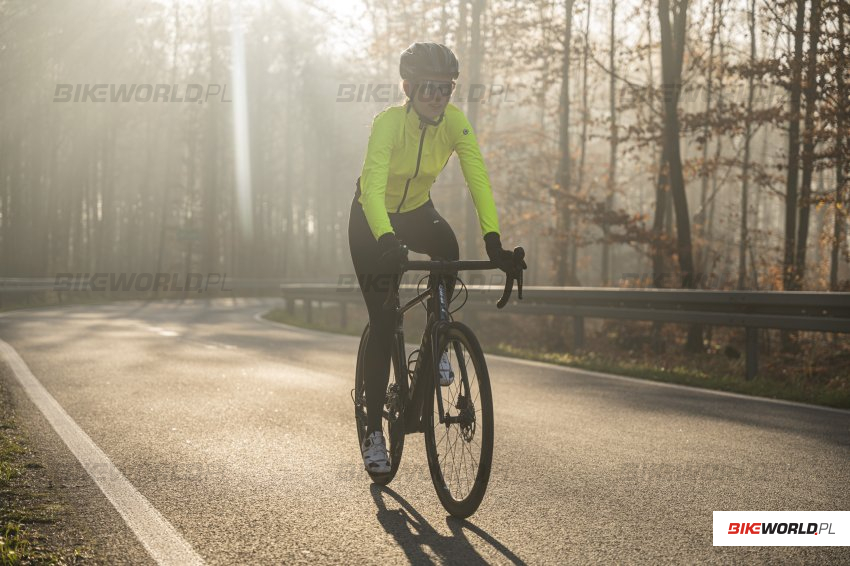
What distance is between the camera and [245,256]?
188 feet

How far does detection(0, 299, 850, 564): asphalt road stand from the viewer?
3.82 m

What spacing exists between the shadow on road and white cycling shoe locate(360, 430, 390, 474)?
29 centimetres

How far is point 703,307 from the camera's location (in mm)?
10734

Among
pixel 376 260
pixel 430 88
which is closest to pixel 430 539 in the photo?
pixel 376 260

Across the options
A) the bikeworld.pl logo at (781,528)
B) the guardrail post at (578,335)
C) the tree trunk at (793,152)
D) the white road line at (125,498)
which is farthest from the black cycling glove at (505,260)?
the tree trunk at (793,152)

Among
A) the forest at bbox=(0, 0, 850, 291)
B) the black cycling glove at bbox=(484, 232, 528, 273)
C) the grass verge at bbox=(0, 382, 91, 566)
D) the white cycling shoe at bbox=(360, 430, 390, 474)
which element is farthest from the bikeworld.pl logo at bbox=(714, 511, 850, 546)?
the forest at bbox=(0, 0, 850, 291)

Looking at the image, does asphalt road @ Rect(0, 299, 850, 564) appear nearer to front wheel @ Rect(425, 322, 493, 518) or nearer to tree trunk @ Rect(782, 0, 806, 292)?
front wheel @ Rect(425, 322, 493, 518)

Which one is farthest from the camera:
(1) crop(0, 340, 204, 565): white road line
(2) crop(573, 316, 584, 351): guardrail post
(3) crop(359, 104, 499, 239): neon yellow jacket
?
(2) crop(573, 316, 584, 351): guardrail post

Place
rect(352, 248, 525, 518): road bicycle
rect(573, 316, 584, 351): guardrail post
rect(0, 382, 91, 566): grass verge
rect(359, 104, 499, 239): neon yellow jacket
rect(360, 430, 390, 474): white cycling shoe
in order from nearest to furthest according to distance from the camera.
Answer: rect(0, 382, 91, 566): grass verge
rect(352, 248, 525, 518): road bicycle
rect(359, 104, 499, 239): neon yellow jacket
rect(360, 430, 390, 474): white cycling shoe
rect(573, 316, 584, 351): guardrail post

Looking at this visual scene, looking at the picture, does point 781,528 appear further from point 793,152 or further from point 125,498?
point 793,152

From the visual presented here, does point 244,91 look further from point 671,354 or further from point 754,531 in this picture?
point 754,531

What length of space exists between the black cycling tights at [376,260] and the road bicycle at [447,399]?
0.28 ft

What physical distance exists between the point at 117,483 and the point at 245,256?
5330 cm

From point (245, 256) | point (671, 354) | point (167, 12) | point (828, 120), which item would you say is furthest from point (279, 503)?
point (245, 256)
